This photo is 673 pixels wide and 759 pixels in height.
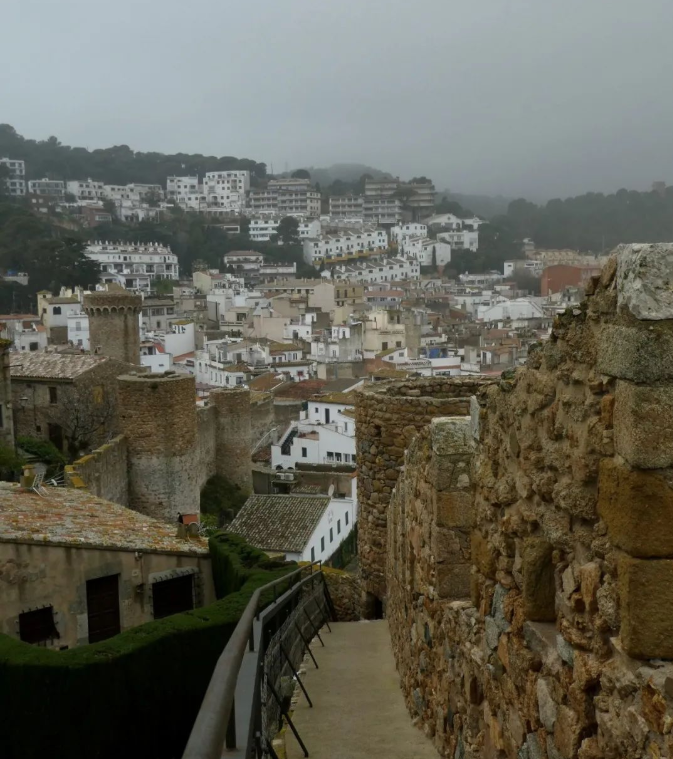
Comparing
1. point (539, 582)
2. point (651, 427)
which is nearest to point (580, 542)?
point (539, 582)

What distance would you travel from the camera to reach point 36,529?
35.6ft

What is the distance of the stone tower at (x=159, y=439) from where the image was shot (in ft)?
66.7

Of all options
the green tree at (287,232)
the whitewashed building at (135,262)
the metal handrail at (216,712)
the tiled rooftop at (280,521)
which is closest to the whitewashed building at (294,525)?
the tiled rooftop at (280,521)

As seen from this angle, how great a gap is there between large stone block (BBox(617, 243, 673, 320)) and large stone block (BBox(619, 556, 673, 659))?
0.66m

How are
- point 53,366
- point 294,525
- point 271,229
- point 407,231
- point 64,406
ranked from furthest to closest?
point 407,231 < point 271,229 < point 53,366 < point 64,406 < point 294,525

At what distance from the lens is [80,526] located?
11508mm

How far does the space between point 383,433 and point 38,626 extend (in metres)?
4.75

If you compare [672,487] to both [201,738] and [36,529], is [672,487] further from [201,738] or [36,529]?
[36,529]

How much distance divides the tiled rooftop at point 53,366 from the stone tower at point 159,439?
7.75 m

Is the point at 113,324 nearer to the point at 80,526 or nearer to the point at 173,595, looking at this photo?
the point at 80,526

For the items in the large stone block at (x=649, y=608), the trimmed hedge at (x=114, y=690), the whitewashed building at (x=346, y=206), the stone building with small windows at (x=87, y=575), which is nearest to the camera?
the large stone block at (x=649, y=608)

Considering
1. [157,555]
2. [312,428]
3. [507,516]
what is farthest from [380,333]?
[507,516]

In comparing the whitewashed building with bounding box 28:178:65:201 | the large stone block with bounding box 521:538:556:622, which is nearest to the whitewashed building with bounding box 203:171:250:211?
the whitewashed building with bounding box 28:178:65:201

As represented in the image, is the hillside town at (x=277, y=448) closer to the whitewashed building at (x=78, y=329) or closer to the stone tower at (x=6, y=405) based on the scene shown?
the stone tower at (x=6, y=405)
